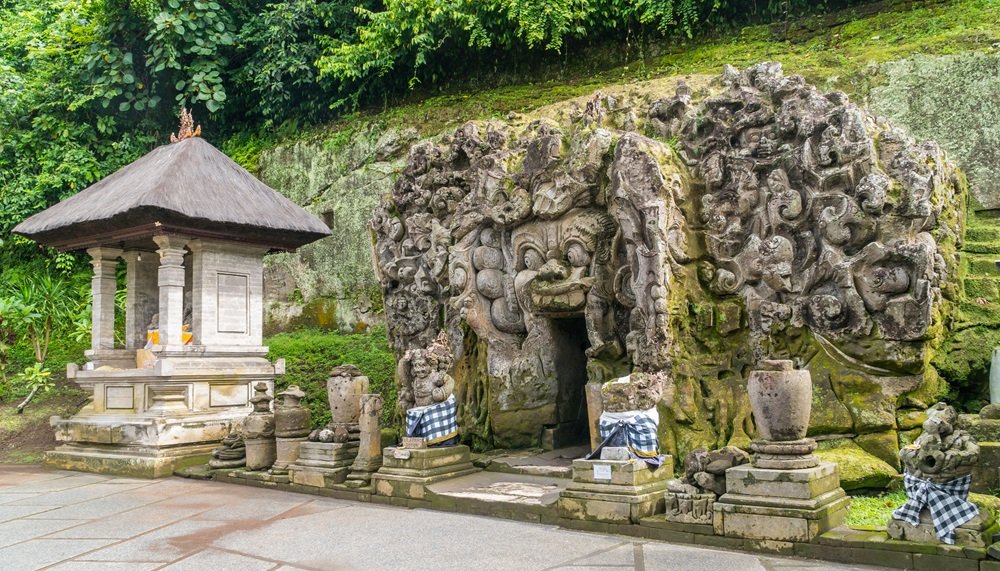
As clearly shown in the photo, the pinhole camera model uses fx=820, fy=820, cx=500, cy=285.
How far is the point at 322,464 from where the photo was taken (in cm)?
966

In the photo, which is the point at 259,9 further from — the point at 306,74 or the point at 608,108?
the point at 608,108

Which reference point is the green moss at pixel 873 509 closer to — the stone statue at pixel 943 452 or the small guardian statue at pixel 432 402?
the stone statue at pixel 943 452

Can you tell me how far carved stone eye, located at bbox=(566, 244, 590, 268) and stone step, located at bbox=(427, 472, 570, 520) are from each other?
99.8 inches

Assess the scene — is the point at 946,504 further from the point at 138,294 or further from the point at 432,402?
the point at 138,294

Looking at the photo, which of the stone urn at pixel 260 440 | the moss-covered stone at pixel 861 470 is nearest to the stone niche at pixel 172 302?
the stone urn at pixel 260 440

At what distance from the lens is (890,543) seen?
581 centimetres

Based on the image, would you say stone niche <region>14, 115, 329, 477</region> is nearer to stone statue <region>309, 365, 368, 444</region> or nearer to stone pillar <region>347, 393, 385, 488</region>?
stone statue <region>309, 365, 368, 444</region>

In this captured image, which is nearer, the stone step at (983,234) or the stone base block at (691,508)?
the stone base block at (691,508)

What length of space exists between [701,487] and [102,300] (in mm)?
9915

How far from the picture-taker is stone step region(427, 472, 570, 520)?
7859 mm

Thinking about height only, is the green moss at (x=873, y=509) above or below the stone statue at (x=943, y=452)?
below

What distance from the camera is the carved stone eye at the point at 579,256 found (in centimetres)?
980

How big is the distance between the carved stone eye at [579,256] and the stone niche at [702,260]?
0.7 inches

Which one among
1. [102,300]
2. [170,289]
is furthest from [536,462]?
[102,300]
